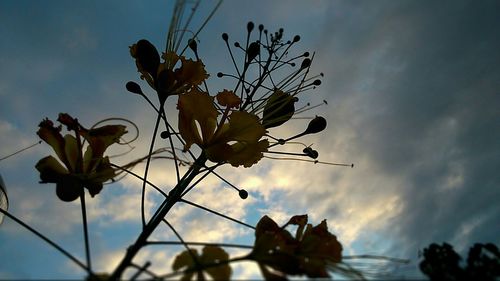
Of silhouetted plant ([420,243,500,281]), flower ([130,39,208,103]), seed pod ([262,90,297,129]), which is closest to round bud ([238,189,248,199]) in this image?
seed pod ([262,90,297,129])

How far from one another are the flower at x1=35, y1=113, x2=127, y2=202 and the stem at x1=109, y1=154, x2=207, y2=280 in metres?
0.32

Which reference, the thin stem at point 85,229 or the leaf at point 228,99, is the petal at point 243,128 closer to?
the leaf at point 228,99

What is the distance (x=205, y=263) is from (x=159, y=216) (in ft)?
1.33

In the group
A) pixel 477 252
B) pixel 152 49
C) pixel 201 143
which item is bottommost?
pixel 477 252

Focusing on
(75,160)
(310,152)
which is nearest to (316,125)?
(310,152)

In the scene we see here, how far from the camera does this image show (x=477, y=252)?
129 centimetres

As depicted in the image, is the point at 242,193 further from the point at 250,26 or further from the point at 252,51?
the point at 250,26

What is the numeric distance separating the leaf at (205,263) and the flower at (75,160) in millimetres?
659

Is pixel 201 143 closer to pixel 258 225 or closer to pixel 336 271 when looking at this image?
A: pixel 258 225

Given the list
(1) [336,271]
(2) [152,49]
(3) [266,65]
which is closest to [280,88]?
(3) [266,65]

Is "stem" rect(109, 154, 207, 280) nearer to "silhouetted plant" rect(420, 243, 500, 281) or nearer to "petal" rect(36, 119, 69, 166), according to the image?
"petal" rect(36, 119, 69, 166)

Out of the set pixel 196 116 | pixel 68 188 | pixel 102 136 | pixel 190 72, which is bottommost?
pixel 68 188

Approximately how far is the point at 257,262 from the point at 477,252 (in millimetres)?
711

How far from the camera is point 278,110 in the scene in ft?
7.54
